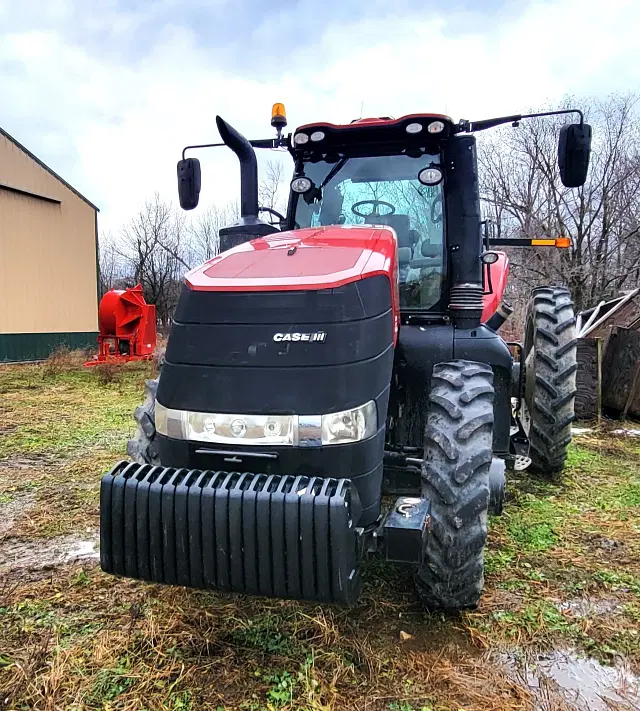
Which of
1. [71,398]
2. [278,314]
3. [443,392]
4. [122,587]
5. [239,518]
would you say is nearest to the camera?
[239,518]

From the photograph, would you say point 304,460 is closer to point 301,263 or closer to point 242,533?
point 242,533

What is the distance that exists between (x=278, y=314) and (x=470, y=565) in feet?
4.42

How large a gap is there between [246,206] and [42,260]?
1579cm

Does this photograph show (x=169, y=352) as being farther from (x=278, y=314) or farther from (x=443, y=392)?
(x=443, y=392)

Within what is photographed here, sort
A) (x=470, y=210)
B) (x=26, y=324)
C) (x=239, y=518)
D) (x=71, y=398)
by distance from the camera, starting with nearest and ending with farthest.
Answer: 1. (x=239, y=518)
2. (x=470, y=210)
3. (x=71, y=398)
4. (x=26, y=324)

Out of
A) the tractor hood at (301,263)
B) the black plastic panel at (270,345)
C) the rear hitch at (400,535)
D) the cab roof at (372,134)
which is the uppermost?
the cab roof at (372,134)

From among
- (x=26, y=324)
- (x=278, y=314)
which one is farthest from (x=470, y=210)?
(x=26, y=324)

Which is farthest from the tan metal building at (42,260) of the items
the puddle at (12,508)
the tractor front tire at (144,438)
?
the tractor front tire at (144,438)

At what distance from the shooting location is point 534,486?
4.83m

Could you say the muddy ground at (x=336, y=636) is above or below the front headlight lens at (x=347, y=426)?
below

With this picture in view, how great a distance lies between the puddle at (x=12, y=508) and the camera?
409 cm

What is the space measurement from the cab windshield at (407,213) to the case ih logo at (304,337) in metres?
1.42

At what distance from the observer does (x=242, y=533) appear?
2238 millimetres

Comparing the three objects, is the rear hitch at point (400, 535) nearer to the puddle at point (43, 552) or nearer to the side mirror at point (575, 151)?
the puddle at point (43, 552)
